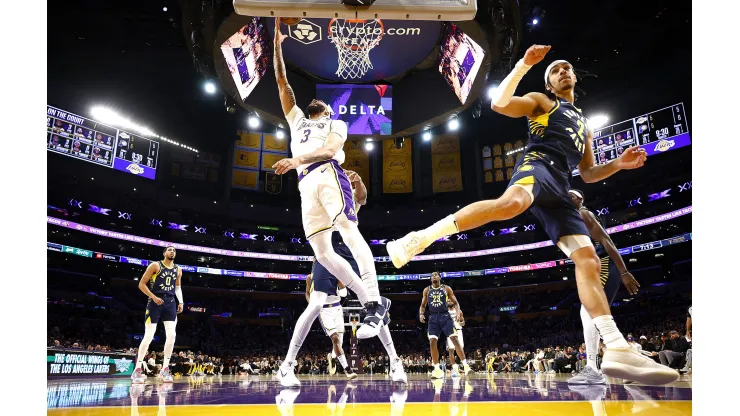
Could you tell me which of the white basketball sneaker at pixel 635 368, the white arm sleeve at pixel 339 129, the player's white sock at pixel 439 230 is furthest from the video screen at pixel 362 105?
the white basketball sneaker at pixel 635 368

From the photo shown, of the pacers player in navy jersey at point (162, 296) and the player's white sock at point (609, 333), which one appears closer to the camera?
the player's white sock at point (609, 333)

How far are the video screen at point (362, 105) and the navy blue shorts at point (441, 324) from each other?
568 cm

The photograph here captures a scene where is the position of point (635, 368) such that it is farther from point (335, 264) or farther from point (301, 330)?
point (301, 330)

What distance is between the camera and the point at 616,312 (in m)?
31.7

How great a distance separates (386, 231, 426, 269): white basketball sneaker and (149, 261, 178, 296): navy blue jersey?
643 centimetres

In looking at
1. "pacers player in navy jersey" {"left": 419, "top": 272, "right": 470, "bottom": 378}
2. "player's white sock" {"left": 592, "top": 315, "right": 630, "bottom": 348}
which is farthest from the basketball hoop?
"player's white sock" {"left": 592, "top": 315, "right": 630, "bottom": 348}

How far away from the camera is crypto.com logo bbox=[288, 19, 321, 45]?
1163 cm

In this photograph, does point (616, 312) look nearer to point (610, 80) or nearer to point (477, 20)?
point (610, 80)

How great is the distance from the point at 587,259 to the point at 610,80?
26971 millimetres

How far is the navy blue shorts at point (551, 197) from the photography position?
3.24m

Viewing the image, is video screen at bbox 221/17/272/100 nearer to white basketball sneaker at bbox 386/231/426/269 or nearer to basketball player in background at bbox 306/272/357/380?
basketball player in background at bbox 306/272/357/380

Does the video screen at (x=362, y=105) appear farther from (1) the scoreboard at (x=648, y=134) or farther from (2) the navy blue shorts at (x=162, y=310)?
(1) the scoreboard at (x=648, y=134)

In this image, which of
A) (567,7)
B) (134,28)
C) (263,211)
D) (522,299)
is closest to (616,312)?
(522,299)

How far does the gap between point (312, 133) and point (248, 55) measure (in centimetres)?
883
